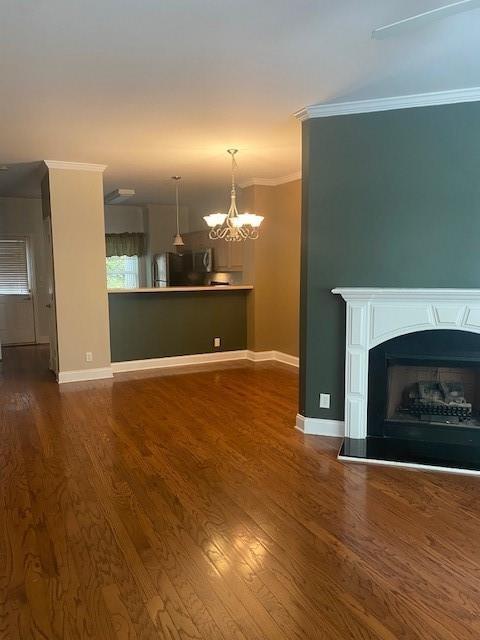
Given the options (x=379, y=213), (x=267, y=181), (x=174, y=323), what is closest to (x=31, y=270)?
(x=174, y=323)

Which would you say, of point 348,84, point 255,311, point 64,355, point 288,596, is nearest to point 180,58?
point 348,84

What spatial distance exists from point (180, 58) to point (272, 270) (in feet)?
14.3

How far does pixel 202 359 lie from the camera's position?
6.91 metres

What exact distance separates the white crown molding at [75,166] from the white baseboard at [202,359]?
247 centimetres

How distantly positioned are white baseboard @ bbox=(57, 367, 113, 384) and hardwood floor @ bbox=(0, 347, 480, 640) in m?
1.61

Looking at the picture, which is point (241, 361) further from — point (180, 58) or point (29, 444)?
point (180, 58)

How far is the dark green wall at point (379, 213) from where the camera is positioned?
345 centimetres

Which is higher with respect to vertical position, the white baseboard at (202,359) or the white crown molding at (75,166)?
the white crown molding at (75,166)

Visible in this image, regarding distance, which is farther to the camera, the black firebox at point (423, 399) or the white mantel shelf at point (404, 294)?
the black firebox at point (423, 399)

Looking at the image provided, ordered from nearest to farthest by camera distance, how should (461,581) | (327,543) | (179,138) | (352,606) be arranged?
(352,606) < (461,581) < (327,543) < (179,138)

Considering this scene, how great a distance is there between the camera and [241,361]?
702cm

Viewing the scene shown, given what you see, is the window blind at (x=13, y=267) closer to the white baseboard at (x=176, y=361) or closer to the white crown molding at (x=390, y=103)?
the white baseboard at (x=176, y=361)

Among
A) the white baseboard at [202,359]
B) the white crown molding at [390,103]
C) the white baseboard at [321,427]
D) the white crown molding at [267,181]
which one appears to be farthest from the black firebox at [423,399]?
the white crown molding at [267,181]

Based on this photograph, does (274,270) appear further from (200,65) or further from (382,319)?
(200,65)
